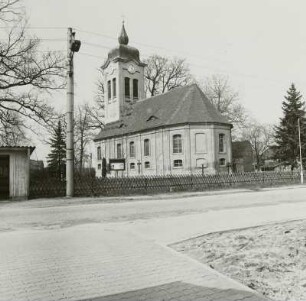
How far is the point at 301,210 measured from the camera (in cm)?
1248

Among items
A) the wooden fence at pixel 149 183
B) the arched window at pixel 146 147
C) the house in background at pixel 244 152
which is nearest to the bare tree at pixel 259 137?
the house in background at pixel 244 152

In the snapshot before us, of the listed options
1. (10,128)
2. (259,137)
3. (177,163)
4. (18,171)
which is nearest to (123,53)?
(177,163)

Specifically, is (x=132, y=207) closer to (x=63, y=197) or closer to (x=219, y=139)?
(x=63, y=197)

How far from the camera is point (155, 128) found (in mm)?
44625

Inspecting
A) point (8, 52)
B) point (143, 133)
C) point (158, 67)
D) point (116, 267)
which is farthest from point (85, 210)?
point (158, 67)

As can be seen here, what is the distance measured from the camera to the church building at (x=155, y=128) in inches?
1622

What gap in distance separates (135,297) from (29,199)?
51.9ft

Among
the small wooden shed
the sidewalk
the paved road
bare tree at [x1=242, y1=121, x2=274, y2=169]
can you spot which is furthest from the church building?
bare tree at [x1=242, y1=121, x2=274, y2=169]

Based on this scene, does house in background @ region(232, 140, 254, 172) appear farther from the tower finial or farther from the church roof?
the tower finial

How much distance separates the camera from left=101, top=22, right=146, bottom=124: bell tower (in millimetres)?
52500

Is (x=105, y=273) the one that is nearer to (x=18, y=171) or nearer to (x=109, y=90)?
(x=18, y=171)

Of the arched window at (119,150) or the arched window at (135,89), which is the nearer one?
the arched window at (119,150)

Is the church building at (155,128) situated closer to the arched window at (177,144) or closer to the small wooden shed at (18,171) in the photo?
the arched window at (177,144)

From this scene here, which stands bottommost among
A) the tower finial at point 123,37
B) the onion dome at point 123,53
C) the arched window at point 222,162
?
the arched window at point 222,162
